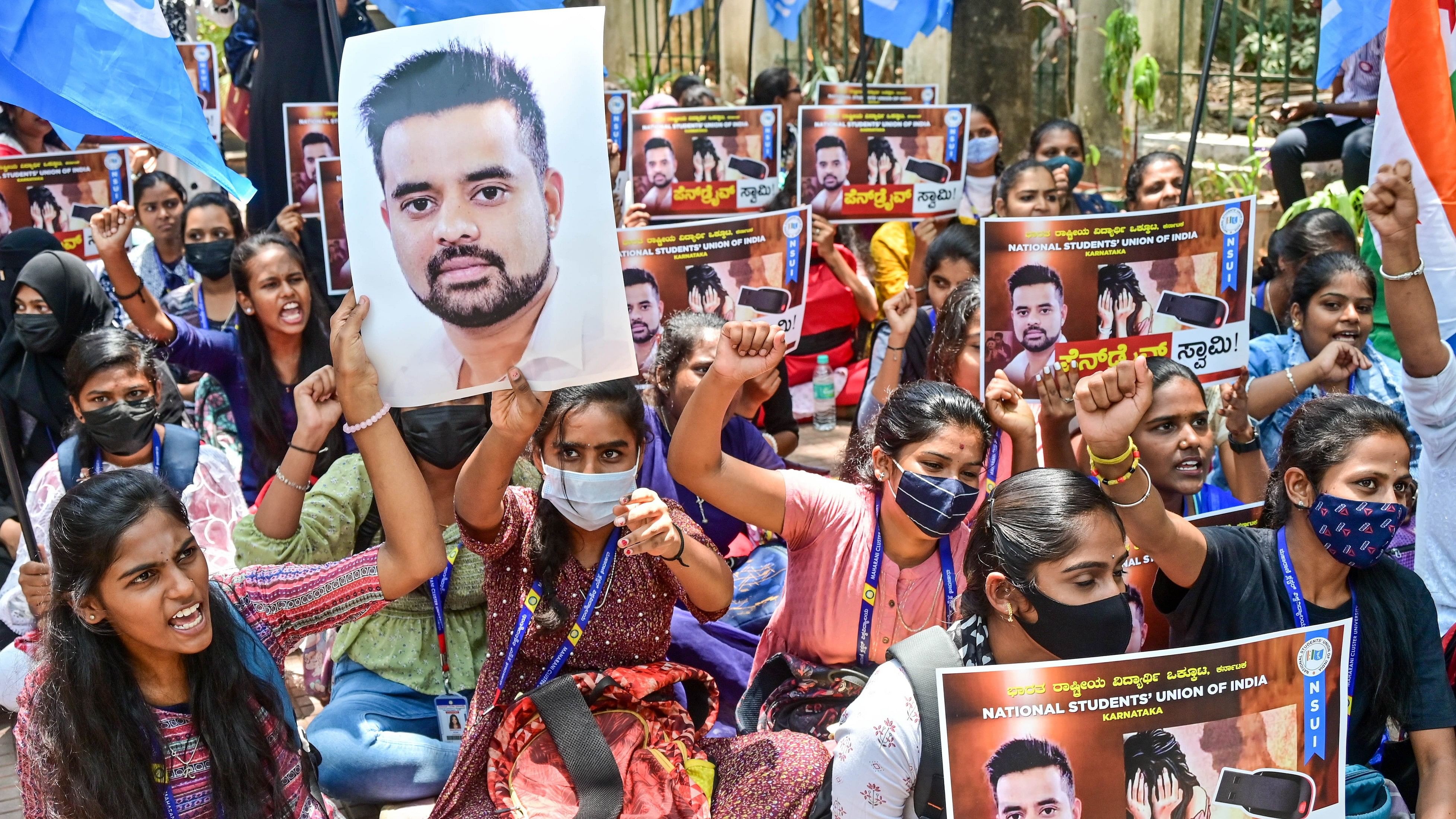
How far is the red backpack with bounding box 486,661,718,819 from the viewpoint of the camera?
3.03m

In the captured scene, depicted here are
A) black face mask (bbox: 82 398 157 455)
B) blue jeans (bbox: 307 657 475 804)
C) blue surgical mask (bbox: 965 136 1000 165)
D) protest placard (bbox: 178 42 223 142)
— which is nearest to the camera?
blue jeans (bbox: 307 657 475 804)

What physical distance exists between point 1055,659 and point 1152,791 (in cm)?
33

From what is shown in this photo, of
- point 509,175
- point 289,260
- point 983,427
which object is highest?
point 509,175

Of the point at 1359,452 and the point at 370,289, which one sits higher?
the point at 370,289

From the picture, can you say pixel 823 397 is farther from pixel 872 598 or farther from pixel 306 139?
pixel 872 598

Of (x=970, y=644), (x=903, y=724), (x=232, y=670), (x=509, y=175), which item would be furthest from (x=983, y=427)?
(x=232, y=670)

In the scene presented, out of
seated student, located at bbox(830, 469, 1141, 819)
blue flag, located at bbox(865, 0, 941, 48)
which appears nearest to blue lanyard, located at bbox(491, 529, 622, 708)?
seated student, located at bbox(830, 469, 1141, 819)

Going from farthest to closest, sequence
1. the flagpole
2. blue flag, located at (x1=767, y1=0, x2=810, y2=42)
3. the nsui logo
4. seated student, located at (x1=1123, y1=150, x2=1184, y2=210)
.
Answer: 1. blue flag, located at (x1=767, y1=0, x2=810, y2=42)
2. seated student, located at (x1=1123, y1=150, x2=1184, y2=210)
3. the flagpole
4. the nsui logo

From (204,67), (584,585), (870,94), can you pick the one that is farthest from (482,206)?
(204,67)

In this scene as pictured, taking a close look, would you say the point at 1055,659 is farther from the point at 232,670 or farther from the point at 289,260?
the point at 289,260

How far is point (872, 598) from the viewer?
3.23 metres

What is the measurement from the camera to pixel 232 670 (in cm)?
268

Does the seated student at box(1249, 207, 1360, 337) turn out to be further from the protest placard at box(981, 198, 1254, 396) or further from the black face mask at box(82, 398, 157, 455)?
the black face mask at box(82, 398, 157, 455)

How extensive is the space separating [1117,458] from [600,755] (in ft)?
4.30
